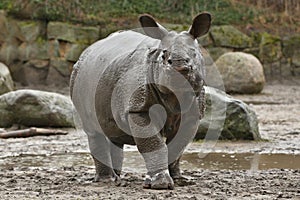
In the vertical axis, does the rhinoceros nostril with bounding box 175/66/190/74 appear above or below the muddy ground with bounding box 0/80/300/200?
above

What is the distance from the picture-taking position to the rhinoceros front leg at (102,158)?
7172mm

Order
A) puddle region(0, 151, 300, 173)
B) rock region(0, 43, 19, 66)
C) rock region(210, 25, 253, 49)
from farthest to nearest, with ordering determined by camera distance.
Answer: rock region(210, 25, 253, 49)
rock region(0, 43, 19, 66)
puddle region(0, 151, 300, 173)

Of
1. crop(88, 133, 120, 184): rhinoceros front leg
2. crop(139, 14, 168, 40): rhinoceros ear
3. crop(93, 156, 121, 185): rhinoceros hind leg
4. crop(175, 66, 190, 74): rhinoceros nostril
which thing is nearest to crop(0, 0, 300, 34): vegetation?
crop(88, 133, 120, 184): rhinoceros front leg

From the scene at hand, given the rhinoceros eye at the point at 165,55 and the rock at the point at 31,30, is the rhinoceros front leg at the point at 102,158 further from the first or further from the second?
the rock at the point at 31,30

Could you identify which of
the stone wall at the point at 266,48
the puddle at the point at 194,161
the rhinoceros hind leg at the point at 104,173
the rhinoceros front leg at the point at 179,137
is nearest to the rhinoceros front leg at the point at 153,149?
the rhinoceros front leg at the point at 179,137

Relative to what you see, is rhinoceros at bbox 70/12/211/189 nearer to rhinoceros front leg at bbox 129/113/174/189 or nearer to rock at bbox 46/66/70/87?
rhinoceros front leg at bbox 129/113/174/189

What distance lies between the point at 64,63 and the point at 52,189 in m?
→ 15.6

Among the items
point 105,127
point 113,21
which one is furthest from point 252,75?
point 105,127

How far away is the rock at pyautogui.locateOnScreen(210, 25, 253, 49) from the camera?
918 inches

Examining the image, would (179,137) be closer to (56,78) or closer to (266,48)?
(56,78)

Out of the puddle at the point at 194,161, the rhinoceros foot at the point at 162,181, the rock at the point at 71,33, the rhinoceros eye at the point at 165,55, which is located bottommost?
the rock at the point at 71,33

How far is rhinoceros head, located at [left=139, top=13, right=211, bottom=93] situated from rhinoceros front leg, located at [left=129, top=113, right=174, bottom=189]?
0.37 metres

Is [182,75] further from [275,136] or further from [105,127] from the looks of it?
[275,136]

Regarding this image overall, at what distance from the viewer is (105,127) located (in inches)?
267
